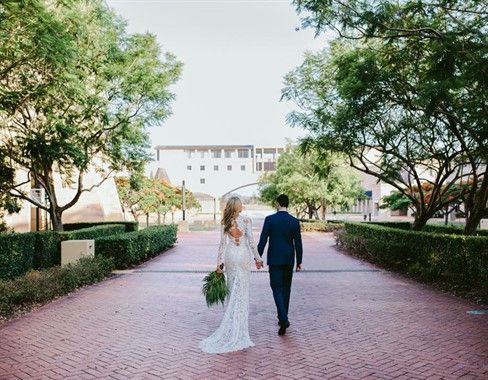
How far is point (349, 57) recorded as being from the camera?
13.5 metres

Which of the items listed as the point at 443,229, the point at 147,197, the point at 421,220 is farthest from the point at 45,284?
the point at 147,197

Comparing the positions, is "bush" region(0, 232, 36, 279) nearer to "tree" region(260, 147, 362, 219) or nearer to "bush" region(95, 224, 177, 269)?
"bush" region(95, 224, 177, 269)

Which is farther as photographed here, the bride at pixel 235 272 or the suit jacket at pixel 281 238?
the suit jacket at pixel 281 238

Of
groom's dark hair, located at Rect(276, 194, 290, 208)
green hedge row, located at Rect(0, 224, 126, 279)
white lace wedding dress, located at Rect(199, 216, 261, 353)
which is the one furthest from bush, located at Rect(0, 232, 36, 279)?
groom's dark hair, located at Rect(276, 194, 290, 208)

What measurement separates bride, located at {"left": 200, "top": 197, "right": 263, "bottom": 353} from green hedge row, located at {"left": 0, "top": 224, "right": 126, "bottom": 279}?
6824mm

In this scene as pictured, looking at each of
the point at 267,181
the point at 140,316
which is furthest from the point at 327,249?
the point at 267,181

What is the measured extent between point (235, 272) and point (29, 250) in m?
8.10

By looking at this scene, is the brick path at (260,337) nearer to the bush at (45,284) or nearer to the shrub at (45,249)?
the bush at (45,284)

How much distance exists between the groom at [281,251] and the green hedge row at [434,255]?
5003mm

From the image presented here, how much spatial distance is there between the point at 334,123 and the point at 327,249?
23.5 feet

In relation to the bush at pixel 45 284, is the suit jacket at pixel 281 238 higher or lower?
higher

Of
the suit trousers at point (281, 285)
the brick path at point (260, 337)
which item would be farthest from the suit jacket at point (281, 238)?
the brick path at point (260, 337)

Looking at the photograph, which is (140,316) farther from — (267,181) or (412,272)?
(267,181)

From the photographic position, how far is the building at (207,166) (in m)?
90.4
